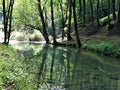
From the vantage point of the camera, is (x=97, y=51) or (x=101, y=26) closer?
(x=97, y=51)

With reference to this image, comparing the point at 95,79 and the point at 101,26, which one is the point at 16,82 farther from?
the point at 101,26

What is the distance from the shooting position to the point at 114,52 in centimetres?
2775

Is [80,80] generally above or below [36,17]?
below

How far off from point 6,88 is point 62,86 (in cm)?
347

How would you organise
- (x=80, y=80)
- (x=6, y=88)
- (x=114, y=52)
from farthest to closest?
(x=114, y=52), (x=80, y=80), (x=6, y=88)

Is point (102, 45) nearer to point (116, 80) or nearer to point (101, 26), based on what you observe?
point (116, 80)

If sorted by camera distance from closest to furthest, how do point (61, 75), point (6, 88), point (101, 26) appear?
point (6, 88) < point (61, 75) < point (101, 26)

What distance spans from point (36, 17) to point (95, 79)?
160 feet

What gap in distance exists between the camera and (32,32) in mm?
73312

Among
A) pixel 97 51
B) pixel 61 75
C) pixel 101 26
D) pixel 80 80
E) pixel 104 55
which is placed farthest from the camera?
pixel 101 26

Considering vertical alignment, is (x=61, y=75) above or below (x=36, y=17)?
below

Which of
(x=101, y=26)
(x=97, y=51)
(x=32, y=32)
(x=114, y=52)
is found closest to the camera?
(x=114, y=52)

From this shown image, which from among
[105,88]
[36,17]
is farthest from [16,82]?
[36,17]

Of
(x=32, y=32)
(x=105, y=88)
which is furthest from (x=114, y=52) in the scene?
A: (x=32, y=32)
